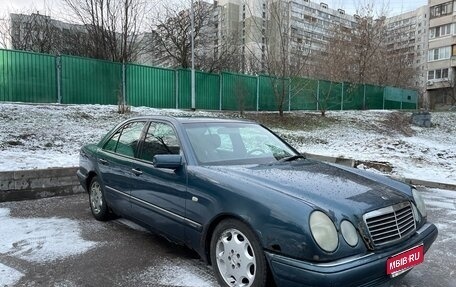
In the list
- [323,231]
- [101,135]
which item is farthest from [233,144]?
[101,135]

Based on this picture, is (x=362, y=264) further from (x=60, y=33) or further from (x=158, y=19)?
(x=60, y=33)

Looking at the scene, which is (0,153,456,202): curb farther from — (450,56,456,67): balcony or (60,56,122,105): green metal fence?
(450,56,456,67): balcony

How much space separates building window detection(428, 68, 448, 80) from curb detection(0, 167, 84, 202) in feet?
181

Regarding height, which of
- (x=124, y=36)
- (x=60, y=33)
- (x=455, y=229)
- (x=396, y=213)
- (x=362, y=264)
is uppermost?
(x=60, y=33)

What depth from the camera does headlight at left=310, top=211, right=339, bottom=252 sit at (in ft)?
8.54

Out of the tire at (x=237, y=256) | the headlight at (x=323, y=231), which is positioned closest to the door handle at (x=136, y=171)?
the tire at (x=237, y=256)

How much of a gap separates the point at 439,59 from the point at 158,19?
41606 millimetres

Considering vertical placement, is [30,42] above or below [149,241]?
above

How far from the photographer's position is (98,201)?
5.23 meters

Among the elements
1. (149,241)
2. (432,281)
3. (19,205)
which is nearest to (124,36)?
(19,205)

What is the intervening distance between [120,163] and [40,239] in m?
1.28

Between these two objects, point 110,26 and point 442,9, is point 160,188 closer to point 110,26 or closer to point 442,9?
point 110,26

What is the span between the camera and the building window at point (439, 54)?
51469 mm

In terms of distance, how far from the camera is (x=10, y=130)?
10484 mm
